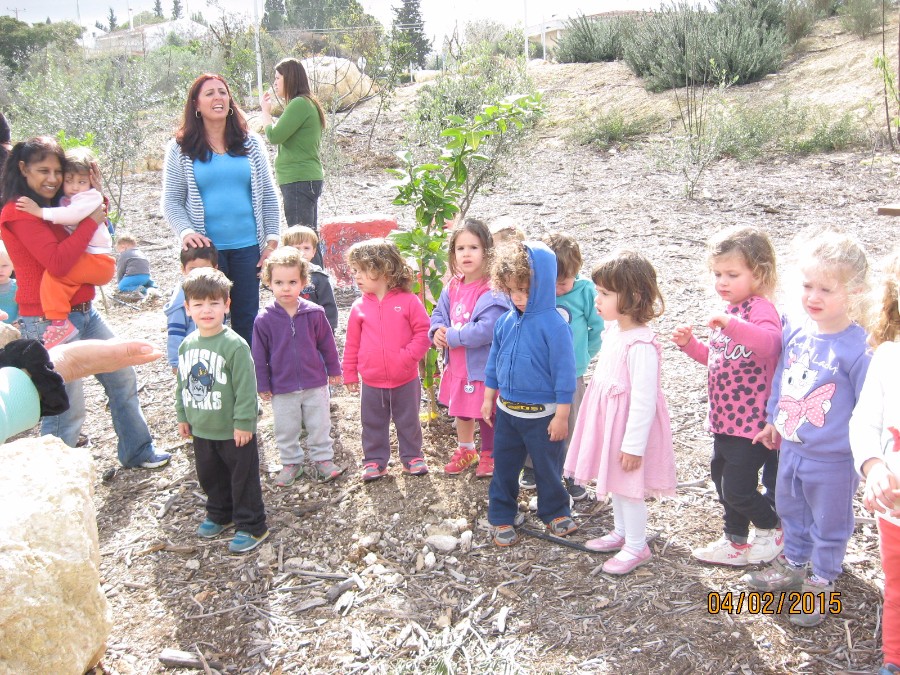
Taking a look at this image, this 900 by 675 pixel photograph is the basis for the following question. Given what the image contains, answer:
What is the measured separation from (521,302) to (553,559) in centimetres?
107

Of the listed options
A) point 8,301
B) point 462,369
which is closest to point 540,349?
point 462,369

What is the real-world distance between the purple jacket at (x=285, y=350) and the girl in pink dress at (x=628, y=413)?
1.49 meters

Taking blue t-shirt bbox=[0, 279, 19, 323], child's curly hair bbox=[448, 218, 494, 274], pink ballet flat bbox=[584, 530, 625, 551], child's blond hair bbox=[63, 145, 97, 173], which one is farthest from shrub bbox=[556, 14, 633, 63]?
pink ballet flat bbox=[584, 530, 625, 551]

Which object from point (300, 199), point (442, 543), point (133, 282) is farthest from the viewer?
point (133, 282)

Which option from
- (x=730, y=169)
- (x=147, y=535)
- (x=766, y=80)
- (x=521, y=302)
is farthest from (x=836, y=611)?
(x=766, y=80)

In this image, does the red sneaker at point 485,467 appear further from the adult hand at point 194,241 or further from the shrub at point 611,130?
the shrub at point 611,130

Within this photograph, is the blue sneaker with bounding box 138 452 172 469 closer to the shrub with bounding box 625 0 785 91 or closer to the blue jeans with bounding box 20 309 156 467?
the blue jeans with bounding box 20 309 156 467

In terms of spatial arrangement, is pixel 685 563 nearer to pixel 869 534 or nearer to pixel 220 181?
pixel 869 534

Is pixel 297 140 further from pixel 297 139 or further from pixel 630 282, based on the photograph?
pixel 630 282

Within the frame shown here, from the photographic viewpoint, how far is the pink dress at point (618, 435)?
2869mm

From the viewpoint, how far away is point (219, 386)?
130 inches

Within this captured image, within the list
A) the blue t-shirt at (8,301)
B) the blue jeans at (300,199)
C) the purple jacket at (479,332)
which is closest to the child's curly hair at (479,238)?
the purple jacket at (479,332)

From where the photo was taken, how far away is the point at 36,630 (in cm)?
211

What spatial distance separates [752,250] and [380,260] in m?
1.74
